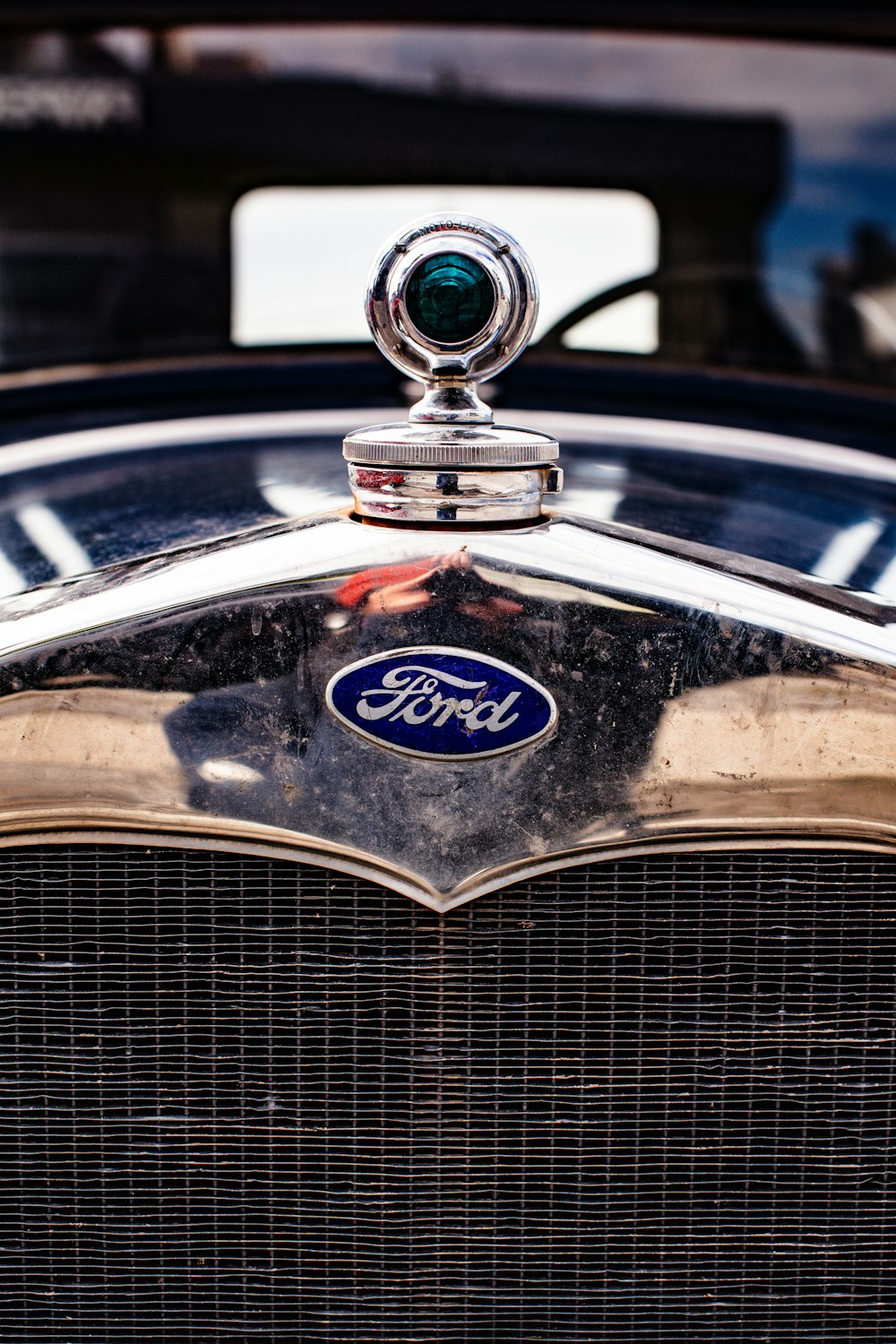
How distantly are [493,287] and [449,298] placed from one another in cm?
4

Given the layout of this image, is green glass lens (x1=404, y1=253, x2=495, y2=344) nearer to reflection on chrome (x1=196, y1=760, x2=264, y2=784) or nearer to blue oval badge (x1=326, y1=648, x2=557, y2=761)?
blue oval badge (x1=326, y1=648, x2=557, y2=761)

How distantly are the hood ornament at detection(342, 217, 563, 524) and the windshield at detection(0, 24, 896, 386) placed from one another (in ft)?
3.24

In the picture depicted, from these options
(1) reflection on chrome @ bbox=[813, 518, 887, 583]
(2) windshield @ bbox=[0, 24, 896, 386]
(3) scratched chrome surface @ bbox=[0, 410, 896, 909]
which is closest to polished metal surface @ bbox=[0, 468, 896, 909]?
(3) scratched chrome surface @ bbox=[0, 410, 896, 909]

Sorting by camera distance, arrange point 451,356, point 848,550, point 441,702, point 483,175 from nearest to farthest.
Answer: point 441,702 < point 451,356 < point 848,550 < point 483,175

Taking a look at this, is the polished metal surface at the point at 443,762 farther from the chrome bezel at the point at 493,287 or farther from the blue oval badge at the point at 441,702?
the chrome bezel at the point at 493,287

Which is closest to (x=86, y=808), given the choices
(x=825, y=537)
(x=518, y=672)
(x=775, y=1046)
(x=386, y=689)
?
(x=386, y=689)

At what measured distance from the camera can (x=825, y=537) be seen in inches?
65.9

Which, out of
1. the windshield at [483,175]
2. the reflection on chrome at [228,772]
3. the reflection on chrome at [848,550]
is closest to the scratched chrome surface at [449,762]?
the reflection on chrome at [228,772]

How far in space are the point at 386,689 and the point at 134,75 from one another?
1454mm

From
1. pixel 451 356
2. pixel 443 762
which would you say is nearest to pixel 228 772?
pixel 443 762

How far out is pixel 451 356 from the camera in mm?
1385

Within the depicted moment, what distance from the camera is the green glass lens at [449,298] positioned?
1.34m

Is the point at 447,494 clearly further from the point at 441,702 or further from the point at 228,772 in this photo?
the point at 228,772

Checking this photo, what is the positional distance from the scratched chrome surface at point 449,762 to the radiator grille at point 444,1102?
5 cm
